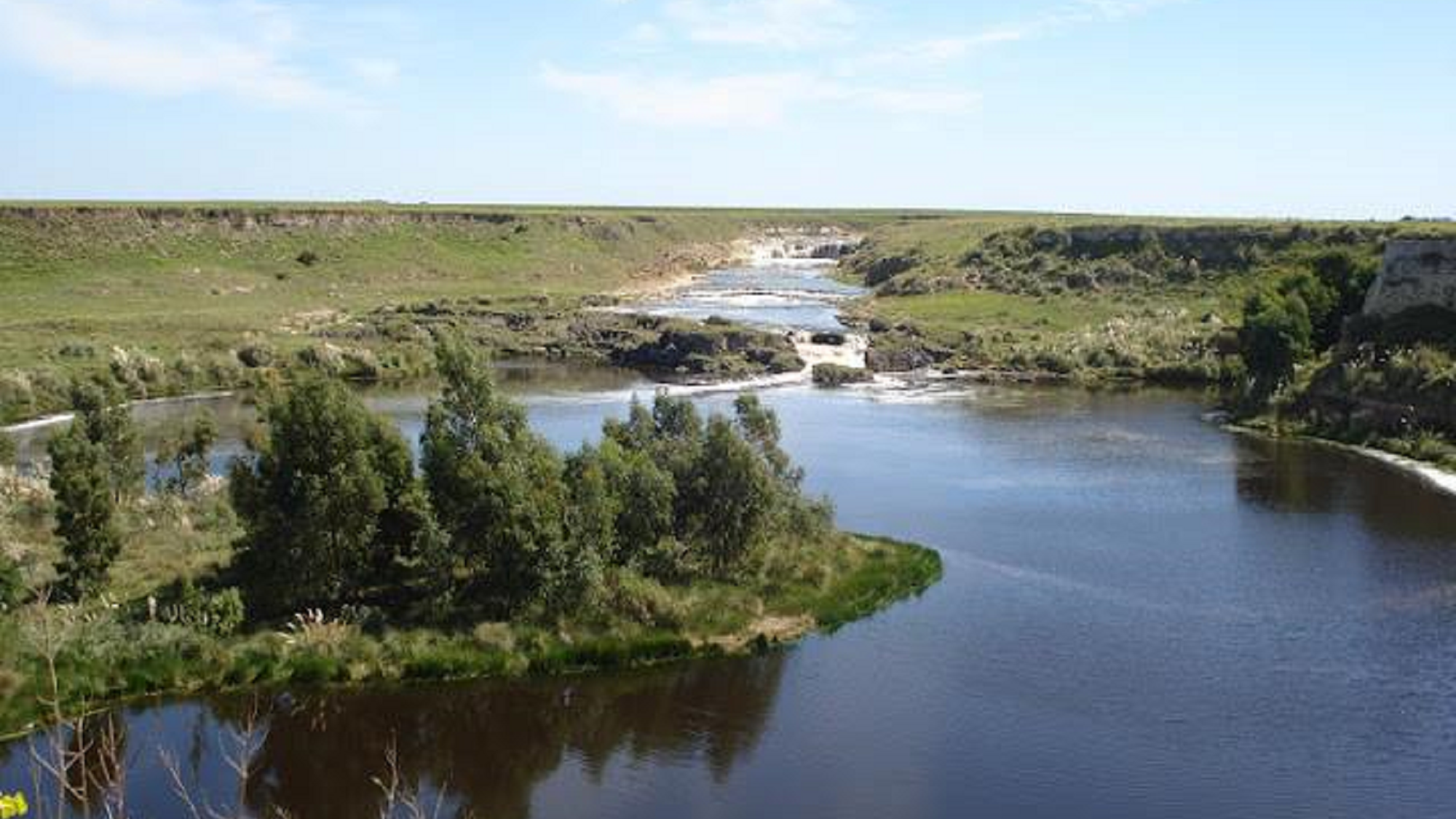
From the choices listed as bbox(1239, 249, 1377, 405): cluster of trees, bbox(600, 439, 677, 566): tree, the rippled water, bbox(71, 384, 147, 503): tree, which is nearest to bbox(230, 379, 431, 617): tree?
bbox(600, 439, 677, 566): tree

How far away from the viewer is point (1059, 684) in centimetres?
3262

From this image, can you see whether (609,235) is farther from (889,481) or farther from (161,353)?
(889,481)

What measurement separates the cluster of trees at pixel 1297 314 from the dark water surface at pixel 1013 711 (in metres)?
22.6

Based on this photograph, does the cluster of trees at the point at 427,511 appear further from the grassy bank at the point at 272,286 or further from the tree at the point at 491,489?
the grassy bank at the point at 272,286

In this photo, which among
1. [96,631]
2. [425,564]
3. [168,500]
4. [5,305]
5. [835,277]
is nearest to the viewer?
[96,631]

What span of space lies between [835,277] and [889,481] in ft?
316

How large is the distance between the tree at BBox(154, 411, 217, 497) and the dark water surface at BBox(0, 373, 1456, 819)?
55.0ft

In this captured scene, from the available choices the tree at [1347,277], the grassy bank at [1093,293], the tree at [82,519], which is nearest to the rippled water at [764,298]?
the grassy bank at [1093,293]

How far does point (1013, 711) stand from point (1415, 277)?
159 feet

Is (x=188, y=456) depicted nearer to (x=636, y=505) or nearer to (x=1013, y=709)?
(x=636, y=505)

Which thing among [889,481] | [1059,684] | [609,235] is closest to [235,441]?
[889,481]

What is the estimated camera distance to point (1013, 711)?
3109 centimetres

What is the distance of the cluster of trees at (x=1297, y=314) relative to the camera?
69.2m

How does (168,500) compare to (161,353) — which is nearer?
(168,500)
